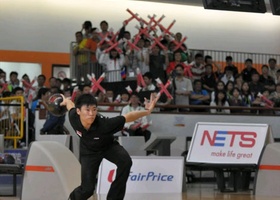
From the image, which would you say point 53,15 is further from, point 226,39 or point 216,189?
point 216,189

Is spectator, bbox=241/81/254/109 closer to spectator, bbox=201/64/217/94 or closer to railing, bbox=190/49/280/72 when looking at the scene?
spectator, bbox=201/64/217/94

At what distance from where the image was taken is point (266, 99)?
22906mm

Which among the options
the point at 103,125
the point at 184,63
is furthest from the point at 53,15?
the point at 103,125

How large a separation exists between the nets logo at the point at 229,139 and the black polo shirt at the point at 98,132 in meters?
6.40

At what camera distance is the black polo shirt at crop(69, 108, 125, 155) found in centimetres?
1021

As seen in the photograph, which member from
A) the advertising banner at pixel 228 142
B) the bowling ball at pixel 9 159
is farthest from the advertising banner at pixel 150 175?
the bowling ball at pixel 9 159

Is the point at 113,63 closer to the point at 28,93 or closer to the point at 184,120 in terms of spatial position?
the point at 28,93

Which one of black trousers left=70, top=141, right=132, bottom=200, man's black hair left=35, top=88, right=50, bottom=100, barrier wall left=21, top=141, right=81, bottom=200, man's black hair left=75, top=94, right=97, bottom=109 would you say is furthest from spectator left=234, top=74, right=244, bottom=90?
man's black hair left=75, top=94, right=97, bottom=109

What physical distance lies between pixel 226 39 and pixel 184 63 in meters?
9.61

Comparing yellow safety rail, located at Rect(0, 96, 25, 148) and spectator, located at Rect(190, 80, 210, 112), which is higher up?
spectator, located at Rect(190, 80, 210, 112)

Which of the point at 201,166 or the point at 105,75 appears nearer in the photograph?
the point at 201,166

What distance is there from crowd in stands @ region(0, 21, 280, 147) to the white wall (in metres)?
4.70

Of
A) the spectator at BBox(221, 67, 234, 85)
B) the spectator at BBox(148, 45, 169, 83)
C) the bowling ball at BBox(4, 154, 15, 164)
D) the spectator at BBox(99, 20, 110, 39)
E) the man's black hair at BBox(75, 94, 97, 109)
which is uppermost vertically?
the spectator at BBox(99, 20, 110, 39)

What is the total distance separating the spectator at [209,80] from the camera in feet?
75.0
